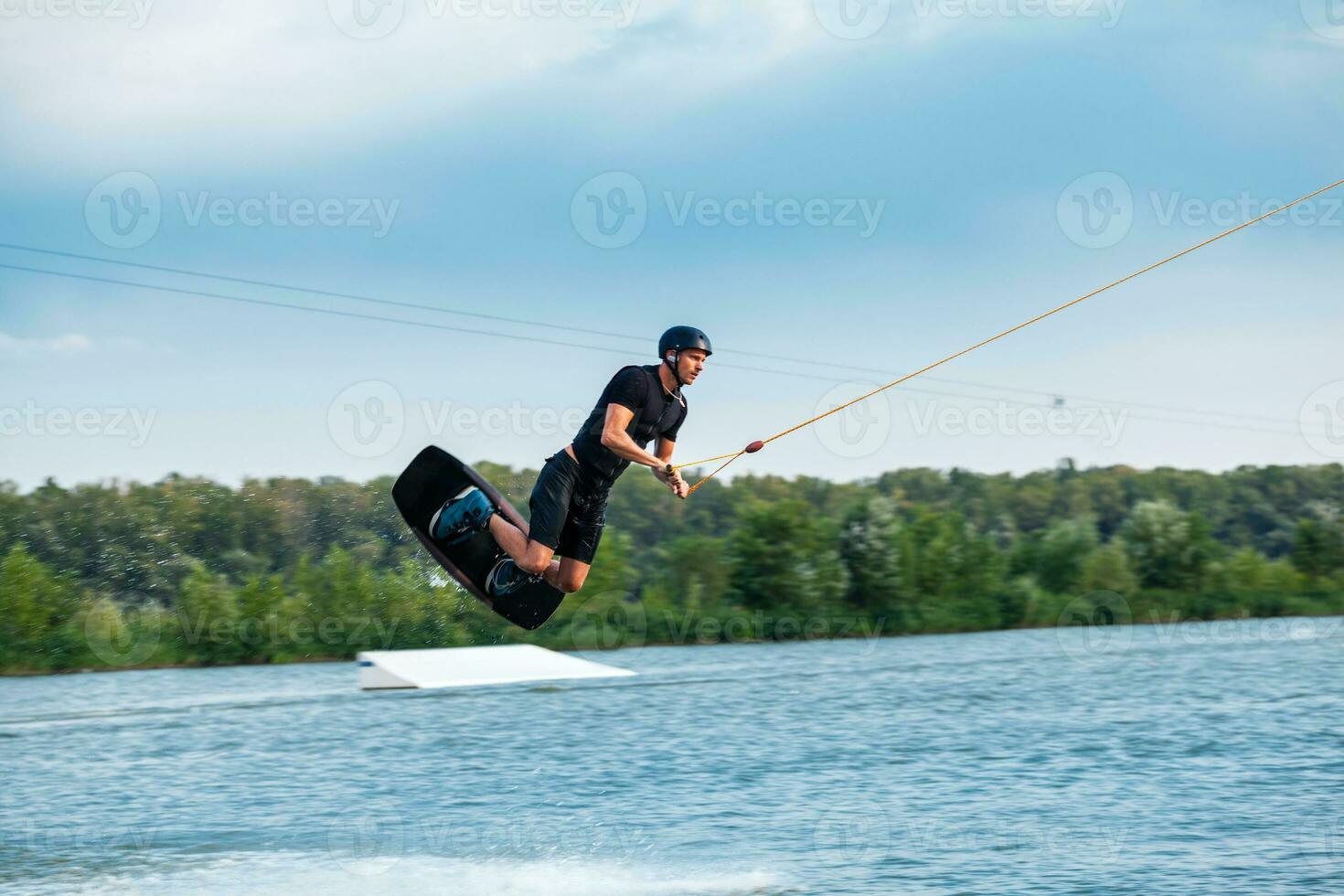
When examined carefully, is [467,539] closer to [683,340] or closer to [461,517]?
[461,517]

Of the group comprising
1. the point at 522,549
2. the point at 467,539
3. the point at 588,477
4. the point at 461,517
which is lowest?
the point at 522,549

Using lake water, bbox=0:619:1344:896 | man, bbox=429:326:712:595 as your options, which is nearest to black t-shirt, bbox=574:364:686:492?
man, bbox=429:326:712:595

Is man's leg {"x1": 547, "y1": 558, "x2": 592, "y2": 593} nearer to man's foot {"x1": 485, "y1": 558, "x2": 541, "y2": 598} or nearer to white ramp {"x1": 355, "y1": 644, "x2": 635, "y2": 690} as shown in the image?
man's foot {"x1": 485, "y1": 558, "x2": 541, "y2": 598}

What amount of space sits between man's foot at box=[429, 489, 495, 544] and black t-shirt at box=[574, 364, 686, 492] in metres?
1.12

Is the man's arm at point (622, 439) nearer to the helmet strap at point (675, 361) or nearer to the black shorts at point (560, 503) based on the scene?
the helmet strap at point (675, 361)

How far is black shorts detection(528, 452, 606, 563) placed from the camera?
10734mm

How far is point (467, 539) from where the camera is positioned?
11.4 meters

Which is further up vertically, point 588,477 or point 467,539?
point 588,477

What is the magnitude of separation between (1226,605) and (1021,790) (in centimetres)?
5079

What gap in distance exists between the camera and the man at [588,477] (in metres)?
10.2

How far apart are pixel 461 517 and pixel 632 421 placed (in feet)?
6.35

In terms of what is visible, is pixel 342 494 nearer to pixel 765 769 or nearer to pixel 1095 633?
pixel 765 769

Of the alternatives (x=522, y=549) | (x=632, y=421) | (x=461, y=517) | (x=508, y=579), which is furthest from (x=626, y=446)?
(x=461, y=517)

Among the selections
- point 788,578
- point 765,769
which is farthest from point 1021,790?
point 788,578
